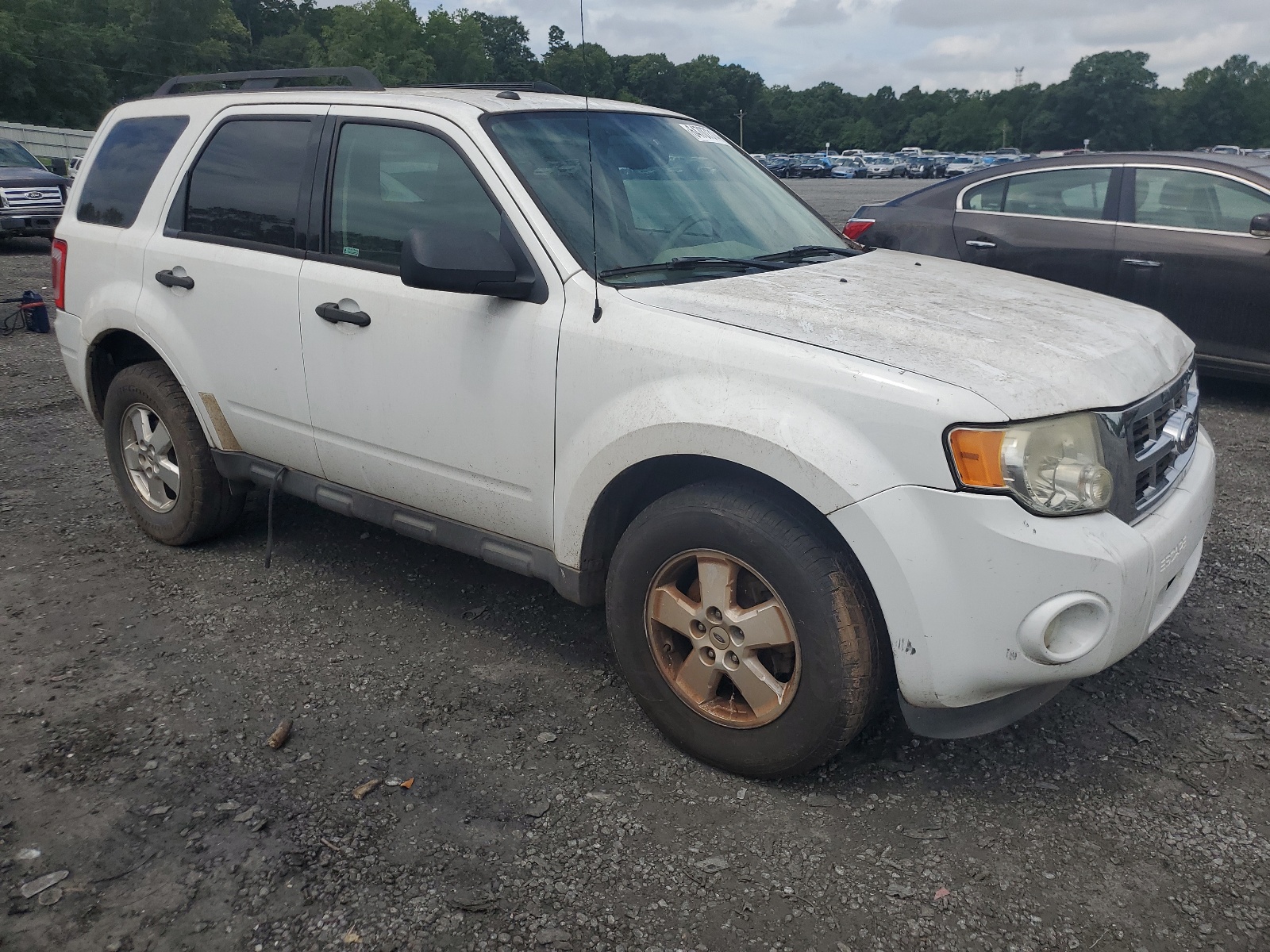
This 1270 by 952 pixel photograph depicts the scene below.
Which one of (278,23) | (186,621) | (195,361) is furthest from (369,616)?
(278,23)

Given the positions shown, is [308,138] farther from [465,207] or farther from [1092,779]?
[1092,779]

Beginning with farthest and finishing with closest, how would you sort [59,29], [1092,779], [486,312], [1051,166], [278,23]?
[278,23] < [59,29] < [1051,166] < [486,312] < [1092,779]

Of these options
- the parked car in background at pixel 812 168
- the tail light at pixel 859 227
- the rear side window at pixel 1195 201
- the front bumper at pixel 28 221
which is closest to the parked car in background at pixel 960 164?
the parked car in background at pixel 812 168

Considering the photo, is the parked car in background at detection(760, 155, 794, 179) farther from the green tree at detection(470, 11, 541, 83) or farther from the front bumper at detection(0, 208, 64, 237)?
the green tree at detection(470, 11, 541, 83)

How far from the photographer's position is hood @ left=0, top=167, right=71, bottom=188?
15.8 m

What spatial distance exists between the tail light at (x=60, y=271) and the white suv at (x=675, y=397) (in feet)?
1.45

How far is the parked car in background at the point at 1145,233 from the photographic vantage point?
21.9 feet

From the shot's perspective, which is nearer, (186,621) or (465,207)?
(465,207)

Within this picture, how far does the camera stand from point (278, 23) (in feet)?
307

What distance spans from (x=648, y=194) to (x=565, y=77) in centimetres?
50

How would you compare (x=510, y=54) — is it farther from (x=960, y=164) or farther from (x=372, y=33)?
(x=372, y=33)

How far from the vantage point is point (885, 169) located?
63000mm

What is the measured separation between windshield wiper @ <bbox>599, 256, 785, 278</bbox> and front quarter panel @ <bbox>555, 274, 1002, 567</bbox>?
0.14m

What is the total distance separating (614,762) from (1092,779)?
136 centimetres
